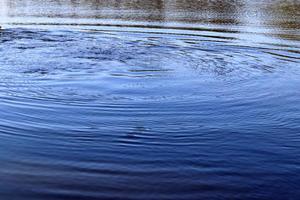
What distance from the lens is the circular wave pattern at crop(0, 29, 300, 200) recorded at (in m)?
6.54

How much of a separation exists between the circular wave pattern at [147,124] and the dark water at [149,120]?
0.08ft

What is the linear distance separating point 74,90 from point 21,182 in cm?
564

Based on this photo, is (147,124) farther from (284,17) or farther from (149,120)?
(284,17)

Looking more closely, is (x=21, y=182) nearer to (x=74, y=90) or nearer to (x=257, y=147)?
(x=257, y=147)

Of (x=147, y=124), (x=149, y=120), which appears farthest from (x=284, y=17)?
(x=147, y=124)

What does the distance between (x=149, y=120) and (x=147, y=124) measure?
291 millimetres

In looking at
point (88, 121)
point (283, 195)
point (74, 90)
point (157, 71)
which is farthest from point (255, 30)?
point (283, 195)

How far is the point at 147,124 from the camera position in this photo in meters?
9.20

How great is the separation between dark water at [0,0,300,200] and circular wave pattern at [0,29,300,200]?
0.03 metres

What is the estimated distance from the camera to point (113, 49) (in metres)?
18.4

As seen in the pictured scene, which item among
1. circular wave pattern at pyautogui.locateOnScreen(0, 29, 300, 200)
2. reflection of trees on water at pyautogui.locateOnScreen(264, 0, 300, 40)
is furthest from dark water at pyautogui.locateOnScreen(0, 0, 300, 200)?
reflection of trees on water at pyautogui.locateOnScreen(264, 0, 300, 40)

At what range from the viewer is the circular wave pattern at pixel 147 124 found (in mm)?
6535

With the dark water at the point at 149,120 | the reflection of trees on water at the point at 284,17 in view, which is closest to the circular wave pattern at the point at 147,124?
the dark water at the point at 149,120

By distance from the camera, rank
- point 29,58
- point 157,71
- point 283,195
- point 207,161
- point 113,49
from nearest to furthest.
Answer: point 283,195, point 207,161, point 157,71, point 29,58, point 113,49
